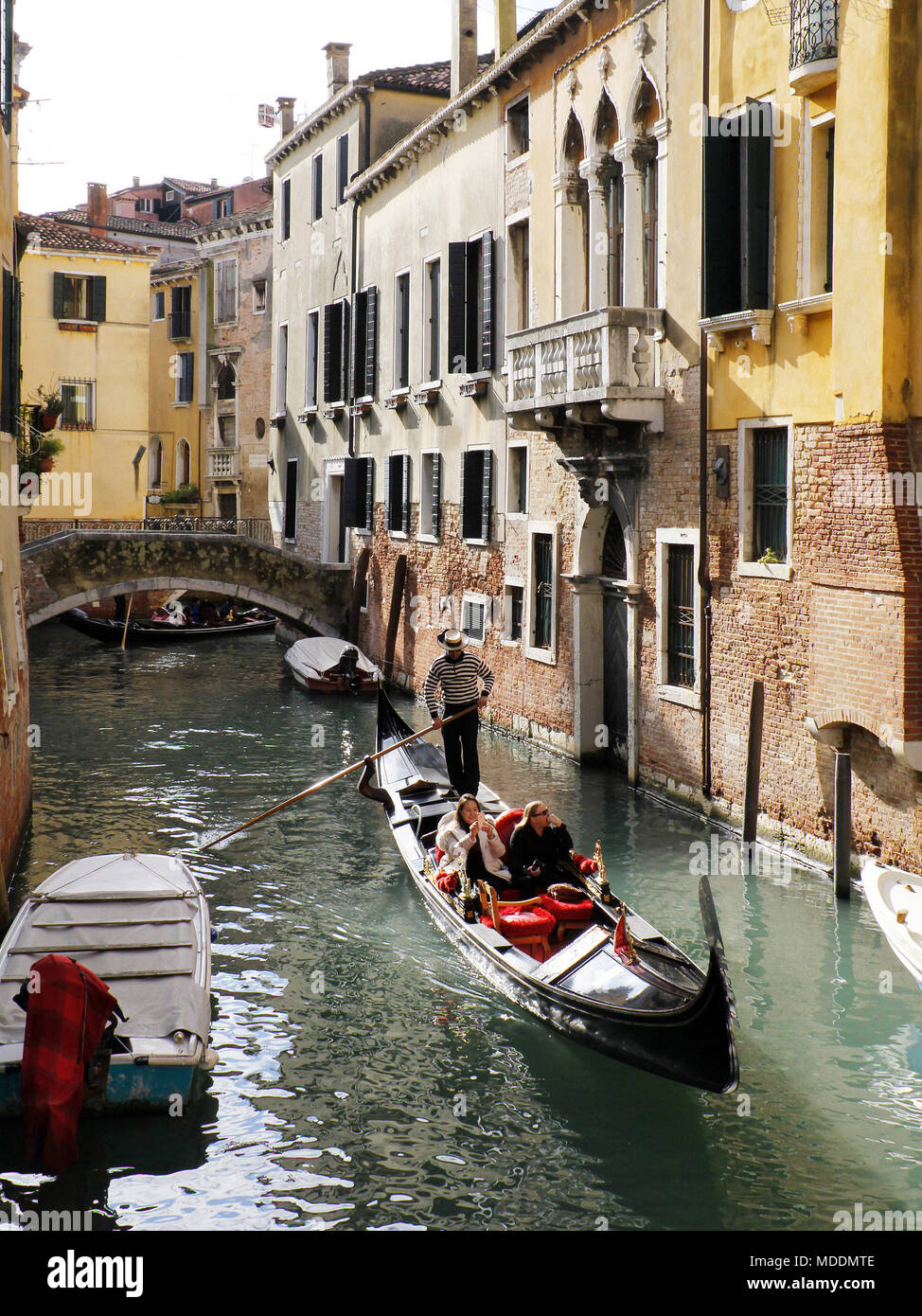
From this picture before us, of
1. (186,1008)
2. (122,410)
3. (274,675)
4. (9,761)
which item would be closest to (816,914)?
(186,1008)

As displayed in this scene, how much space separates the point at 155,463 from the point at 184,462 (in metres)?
1.54

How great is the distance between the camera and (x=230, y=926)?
8.05m

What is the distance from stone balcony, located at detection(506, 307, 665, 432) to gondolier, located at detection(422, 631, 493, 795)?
7.68 feet

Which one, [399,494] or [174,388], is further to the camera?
[174,388]

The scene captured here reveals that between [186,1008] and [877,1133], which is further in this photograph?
[186,1008]

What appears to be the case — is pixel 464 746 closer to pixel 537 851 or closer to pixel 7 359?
pixel 537 851

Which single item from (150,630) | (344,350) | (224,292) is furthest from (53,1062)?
(224,292)

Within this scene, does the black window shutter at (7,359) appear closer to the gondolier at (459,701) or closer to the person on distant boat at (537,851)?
the gondolier at (459,701)

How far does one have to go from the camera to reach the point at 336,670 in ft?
57.5

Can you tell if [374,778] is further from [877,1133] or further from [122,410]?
[122,410]

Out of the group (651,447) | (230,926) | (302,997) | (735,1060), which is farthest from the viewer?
(651,447)

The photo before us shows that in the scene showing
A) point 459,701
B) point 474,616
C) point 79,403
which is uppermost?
point 79,403

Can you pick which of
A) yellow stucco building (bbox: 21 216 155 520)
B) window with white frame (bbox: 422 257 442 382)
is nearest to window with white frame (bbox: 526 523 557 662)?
window with white frame (bbox: 422 257 442 382)
